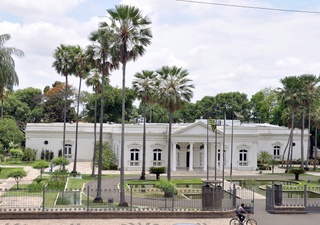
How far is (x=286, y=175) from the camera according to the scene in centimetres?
4938

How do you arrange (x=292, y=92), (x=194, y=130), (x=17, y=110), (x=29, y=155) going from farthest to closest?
(x=17, y=110) < (x=29, y=155) < (x=194, y=130) < (x=292, y=92)

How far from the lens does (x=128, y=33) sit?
27.1m

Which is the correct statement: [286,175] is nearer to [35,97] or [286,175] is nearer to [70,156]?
[70,156]

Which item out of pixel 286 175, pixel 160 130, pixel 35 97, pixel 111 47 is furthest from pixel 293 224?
pixel 35 97

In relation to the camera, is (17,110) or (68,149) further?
(17,110)

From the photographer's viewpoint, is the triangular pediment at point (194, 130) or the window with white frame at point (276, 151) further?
the window with white frame at point (276, 151)

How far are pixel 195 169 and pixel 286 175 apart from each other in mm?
9906

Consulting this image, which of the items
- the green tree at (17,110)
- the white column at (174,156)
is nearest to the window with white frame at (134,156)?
the white column at (174,156)

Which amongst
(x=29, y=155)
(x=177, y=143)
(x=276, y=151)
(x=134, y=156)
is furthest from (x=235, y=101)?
(x=29, y=155)

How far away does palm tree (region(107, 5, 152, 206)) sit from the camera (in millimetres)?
26688

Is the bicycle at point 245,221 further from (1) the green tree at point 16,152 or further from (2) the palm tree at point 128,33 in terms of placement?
(1) the green tree at point 16,152

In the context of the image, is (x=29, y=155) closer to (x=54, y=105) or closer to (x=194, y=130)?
(x=194, y=130)

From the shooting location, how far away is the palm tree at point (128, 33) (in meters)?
26.7

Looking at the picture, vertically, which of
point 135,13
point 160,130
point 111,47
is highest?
point 135,13
